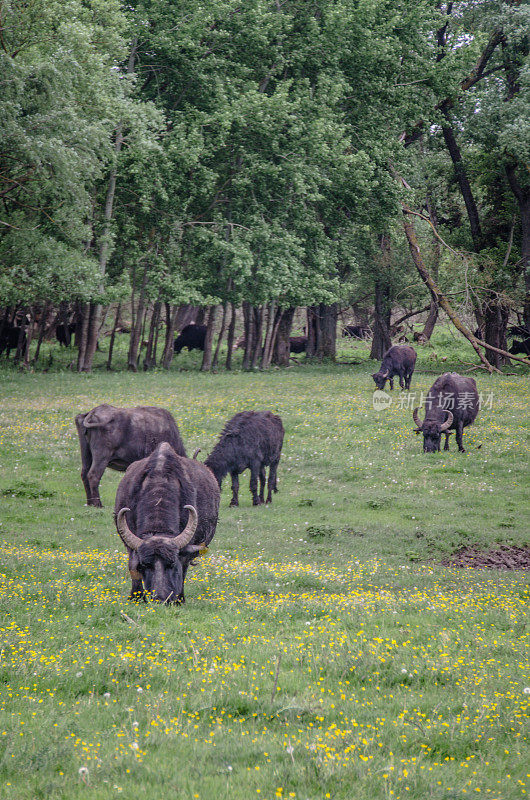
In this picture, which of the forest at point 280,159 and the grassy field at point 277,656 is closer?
the grassy field at point 277,656

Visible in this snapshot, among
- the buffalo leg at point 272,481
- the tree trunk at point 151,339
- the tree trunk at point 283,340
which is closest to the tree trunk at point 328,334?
the tree trunk at point 283,340

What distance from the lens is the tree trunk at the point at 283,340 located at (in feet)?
169

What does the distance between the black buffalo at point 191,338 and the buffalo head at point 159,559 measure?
48.2 metres

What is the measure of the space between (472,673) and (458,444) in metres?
18.5

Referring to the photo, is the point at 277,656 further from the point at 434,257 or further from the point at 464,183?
the point at 464,183

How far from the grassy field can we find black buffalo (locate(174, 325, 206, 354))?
37.6 m

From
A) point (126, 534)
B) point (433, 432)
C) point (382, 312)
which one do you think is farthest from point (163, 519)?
point (382, 312)

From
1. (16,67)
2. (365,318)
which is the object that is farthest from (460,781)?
(365,318)

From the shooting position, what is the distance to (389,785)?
226 inches

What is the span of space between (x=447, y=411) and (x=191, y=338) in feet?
117

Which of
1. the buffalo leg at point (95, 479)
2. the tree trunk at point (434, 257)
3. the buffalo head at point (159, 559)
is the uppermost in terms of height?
the tree trunk at point (434, 257)

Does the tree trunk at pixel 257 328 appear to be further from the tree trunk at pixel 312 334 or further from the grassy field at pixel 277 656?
the grassy field at pixel 277 656

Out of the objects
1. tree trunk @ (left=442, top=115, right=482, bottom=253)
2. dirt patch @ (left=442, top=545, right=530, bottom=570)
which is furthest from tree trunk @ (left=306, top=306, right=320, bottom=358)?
dirt patch @ (left=442, top=545, right=530, bottom=570)

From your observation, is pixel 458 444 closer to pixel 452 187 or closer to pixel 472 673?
pixel 472 673
